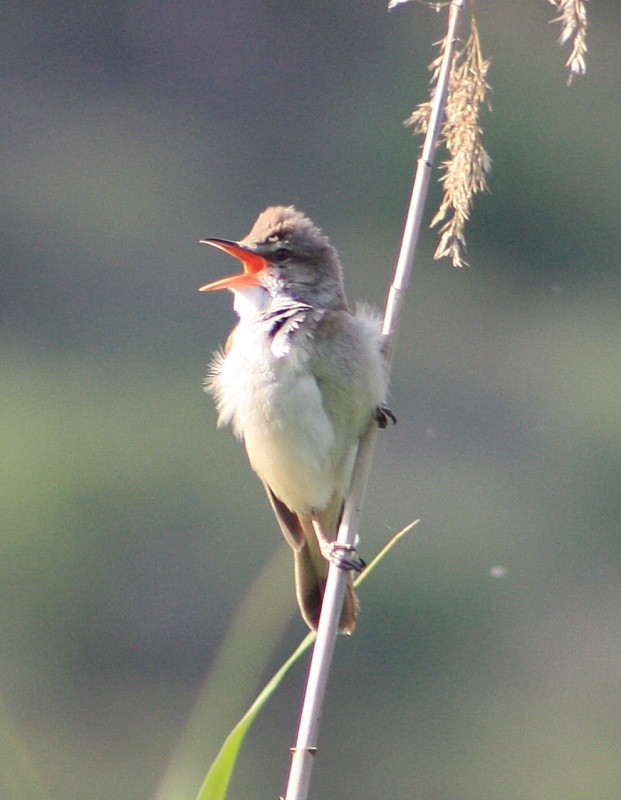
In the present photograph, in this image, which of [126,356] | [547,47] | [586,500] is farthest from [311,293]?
[547,47]

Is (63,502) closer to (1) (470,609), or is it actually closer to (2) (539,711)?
(1) (470,609)

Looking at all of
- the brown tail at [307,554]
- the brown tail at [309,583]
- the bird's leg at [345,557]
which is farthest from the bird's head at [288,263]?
the bird's leg at [345,557]

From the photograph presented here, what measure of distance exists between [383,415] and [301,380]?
199 millimetres

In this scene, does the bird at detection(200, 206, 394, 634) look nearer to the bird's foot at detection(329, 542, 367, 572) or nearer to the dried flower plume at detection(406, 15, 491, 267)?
the bird's foot at detection(329, 542, 367, 572)

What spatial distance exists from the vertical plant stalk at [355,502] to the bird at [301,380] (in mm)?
321

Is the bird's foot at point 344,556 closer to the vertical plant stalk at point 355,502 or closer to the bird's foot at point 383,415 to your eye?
the vertical plant stalk at point 355,502

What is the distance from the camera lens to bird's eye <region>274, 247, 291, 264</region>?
3334 mm

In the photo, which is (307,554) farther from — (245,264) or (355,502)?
(355,502)

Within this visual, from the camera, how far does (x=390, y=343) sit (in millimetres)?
2730

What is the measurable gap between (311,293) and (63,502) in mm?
8251

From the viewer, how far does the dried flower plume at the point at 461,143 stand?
7.80 feet

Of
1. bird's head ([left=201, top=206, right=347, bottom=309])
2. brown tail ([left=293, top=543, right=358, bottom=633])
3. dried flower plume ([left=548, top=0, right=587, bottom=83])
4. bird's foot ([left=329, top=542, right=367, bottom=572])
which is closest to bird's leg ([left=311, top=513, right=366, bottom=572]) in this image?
bird's foot ([left=329, top=542, right=367, bottom=572])

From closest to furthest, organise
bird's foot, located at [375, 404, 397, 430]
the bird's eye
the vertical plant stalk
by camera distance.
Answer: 1. the vertical plant stalk
2. bird's foot, located at [375, 404, 397, 430]
3. the bird's eye

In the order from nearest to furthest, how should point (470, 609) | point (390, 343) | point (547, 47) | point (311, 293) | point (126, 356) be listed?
point (390, 343), point (311, 293), point (470, 609), point (126, 356), point (547, 47)
